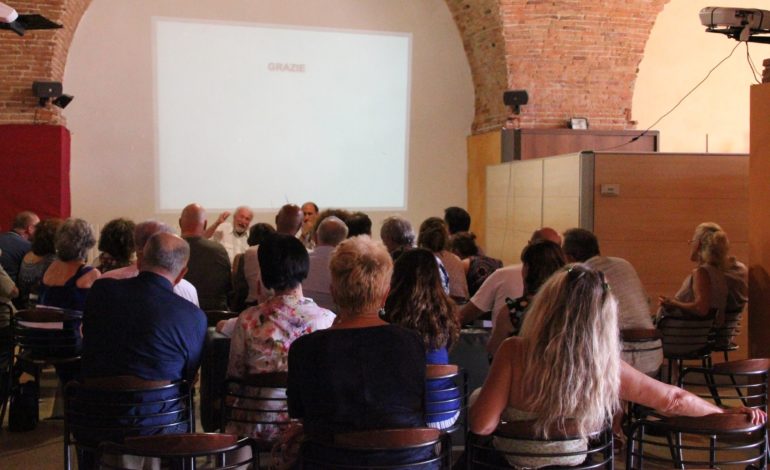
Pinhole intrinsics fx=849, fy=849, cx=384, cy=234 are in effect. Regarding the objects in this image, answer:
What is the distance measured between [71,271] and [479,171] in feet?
21.6

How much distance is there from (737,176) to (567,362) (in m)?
5.46

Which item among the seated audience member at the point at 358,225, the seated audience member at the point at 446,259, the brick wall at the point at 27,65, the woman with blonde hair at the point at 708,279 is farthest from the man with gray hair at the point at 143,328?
the brick wall at the point at 27,65

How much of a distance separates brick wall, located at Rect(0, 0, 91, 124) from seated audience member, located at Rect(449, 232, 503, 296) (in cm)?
482

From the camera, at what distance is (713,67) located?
37.7ft

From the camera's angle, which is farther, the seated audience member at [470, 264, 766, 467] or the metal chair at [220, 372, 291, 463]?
the metal chair at [220, 372, 291, 463]

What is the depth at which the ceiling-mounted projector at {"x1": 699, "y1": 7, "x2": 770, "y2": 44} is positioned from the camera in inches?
251

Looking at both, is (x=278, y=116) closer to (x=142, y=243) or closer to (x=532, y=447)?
(x=142, y=243)

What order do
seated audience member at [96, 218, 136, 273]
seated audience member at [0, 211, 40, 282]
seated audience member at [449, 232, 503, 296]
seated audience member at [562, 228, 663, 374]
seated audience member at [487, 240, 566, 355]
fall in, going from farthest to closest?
seated audience member at [0, 211, 40, 282]
seated audience member at [449, 232, 503, 296]
seated audience member at [96, 218, 136, 273]
seated audience member at [562, 228, 663, 374]
seated audience member at [487, 240, 566, 355]

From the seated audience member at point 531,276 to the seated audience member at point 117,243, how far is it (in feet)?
7.55

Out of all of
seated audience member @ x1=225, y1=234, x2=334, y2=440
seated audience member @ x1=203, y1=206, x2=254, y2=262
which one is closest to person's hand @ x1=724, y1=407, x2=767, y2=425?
seated audience member @ x1=225, y1=234, x2=334, y2=440

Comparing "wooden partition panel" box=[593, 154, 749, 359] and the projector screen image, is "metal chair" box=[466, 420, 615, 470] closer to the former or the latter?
"wooden partition panel" box=[593, 154, 749, 359]

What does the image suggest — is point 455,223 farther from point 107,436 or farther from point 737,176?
point 107,436

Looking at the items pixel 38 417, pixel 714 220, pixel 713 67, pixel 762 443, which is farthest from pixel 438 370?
pixel 713 67

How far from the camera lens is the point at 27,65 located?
347 inches
